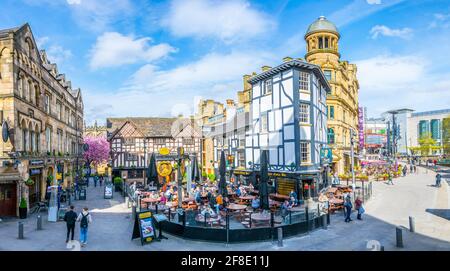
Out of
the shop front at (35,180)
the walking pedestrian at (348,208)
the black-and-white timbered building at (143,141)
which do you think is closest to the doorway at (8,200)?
the shop front at (35,180)

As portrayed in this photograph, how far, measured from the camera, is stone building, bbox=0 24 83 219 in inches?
688

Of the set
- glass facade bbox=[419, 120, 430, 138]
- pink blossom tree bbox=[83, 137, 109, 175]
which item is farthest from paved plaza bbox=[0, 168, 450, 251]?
glass facade bbox=[419, 120, 430, 138]

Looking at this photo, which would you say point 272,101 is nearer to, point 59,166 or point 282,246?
point 282,246

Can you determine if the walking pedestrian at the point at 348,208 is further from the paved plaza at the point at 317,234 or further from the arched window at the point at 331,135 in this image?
the arched window at the point at 331,135

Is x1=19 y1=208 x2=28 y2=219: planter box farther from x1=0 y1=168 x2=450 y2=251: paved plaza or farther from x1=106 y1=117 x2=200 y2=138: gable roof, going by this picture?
x1=106 y1=117 x2=200 y2=138: gable roof

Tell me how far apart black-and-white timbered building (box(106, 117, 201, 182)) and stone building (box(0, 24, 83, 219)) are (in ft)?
40.6

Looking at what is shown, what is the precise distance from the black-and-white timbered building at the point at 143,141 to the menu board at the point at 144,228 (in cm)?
2585

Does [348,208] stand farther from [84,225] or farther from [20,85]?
[20,85]

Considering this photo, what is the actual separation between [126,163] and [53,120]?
588 inches

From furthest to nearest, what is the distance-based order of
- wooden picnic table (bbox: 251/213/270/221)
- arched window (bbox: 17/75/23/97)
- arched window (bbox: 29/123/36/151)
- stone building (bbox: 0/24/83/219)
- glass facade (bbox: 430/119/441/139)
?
1. glass facade (bbox: 430/119/441/139)
2. arched window (bbox: 29/123/36/151)
3. arched window (bbox: 17/75/23/97)
4. stone building (bbox: 0/24/83/219)
5. wooden picnic table (bbox: 251/213/270/221)

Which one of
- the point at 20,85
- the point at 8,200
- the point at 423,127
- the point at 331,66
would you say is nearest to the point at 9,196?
the point at 8,200

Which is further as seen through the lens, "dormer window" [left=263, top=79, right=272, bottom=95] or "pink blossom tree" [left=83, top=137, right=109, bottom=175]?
"pink blossom tree" [left=83, top=137, right=109, bottom=175]

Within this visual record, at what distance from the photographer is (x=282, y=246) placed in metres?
12.4
